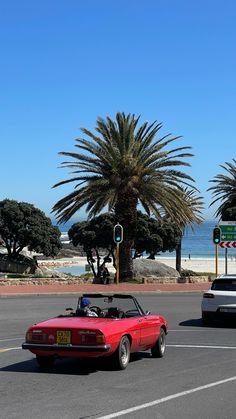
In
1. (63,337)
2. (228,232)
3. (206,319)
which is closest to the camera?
(63,337)

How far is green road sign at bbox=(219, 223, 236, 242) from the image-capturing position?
42831 mm

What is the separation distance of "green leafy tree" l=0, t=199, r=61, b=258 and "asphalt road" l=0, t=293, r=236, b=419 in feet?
134

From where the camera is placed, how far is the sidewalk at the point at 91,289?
31619mm

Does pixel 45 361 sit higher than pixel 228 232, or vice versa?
pixel 228 232

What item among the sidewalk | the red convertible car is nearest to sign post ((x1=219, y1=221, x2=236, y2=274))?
the sidewalk

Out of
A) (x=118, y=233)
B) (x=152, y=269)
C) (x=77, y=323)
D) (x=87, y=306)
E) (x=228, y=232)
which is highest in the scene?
(x=228, y=232)

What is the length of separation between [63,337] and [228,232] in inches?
1327

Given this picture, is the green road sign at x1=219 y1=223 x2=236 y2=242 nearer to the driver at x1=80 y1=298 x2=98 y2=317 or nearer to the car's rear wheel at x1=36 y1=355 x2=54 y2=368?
the driver at x1=80 y1=298 x2=98 y2=317

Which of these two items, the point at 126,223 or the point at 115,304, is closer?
the point at 115,304

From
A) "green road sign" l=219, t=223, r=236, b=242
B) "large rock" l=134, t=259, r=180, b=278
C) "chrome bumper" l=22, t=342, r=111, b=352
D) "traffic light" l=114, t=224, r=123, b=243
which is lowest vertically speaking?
"chrome bumper" l=22, t=342, r=111, b=352

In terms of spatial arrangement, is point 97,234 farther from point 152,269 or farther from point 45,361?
point 45,361

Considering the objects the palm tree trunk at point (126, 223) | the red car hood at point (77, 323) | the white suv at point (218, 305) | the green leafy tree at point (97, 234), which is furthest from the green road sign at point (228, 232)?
the red car hood at point (77, 323)

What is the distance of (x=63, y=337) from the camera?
10359 millimetres

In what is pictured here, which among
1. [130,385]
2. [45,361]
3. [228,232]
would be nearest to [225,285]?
[45,361]
